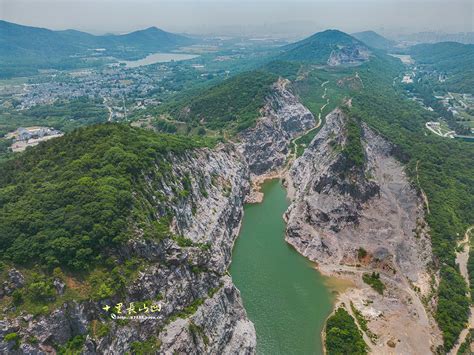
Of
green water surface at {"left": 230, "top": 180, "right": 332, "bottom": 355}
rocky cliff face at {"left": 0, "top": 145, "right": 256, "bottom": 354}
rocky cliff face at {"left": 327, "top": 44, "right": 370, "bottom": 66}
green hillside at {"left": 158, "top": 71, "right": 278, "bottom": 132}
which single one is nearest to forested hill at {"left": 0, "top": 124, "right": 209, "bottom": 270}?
rocky cliff face at {"left": 0, "top": 145, "right": 256, "bottom": 354}

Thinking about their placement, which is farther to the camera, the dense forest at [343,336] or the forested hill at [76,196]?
the dense forest at [343,336]

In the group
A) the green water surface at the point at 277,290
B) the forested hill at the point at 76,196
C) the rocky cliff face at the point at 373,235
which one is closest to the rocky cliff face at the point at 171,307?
the forested hill at the point at 76,196

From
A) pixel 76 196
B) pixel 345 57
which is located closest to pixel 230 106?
pixel 76 196

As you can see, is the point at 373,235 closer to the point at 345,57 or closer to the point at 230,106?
the point at 230,106

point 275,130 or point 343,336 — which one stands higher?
point 275,130

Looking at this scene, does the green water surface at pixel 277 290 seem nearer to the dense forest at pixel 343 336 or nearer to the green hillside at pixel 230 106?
the dense forest at pixel 343 336

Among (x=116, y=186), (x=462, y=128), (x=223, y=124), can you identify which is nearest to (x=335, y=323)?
(x=116, y=186)
